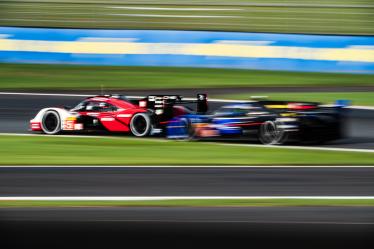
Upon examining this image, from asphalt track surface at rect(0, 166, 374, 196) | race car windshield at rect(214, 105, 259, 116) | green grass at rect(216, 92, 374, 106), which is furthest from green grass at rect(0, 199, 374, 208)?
green grass at rect(216, 92, 374, 106)

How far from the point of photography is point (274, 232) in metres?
5.46

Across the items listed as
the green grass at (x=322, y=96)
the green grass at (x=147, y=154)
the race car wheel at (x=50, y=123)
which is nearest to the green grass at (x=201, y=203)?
the green grass at (x=147, y=154)

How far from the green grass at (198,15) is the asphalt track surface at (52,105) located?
138 inches

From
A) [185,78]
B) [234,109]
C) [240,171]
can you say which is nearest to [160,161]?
[240,171]

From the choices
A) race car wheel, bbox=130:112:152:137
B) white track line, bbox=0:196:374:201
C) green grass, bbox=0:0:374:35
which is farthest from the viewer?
green grass, bbox=0:0:374:35

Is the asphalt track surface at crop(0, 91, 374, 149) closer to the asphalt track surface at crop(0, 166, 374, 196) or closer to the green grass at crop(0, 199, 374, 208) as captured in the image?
the asphalt track surface at crop(0, 166, 374, 196)

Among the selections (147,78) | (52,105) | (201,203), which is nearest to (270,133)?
(201,203)

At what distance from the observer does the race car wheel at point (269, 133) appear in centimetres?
1379

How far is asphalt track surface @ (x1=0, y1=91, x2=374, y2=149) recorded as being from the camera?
1493cm

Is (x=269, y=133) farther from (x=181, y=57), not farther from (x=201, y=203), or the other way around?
(x=181, y=57)

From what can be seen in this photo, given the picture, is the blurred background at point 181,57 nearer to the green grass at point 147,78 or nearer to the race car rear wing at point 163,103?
the green grass at point 147,78

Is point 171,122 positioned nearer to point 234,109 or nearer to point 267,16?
point 234,109

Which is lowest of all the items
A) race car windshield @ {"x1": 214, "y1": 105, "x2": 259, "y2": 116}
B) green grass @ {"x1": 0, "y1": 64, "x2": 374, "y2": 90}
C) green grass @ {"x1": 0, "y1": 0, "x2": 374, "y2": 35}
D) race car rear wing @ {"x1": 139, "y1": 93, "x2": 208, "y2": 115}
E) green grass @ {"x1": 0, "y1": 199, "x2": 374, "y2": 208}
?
green grass @ {"x1": 0, "y1": 199, "x2": 374, "y2": 208}

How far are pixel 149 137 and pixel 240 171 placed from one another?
176 inches
